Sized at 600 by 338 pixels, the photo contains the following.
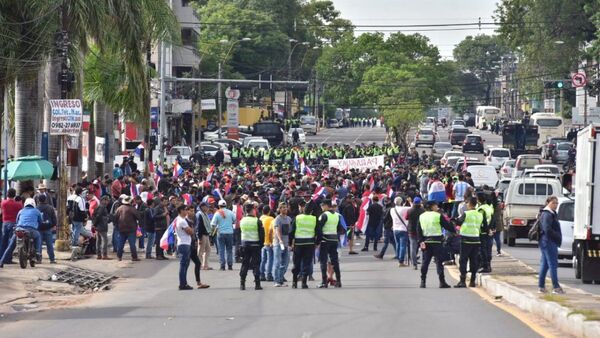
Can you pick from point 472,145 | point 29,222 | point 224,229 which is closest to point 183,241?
point 29,222

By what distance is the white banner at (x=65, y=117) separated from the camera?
30.4 meters

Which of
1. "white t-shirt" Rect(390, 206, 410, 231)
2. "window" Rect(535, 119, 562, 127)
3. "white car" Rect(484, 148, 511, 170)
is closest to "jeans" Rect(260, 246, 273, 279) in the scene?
"white t-shirt" Rect(390, 206, 410, 231)

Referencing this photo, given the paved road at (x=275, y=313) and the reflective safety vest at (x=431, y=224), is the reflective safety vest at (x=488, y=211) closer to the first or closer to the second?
the paved road at (x=275, y=313)

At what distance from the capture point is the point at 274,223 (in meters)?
26.2

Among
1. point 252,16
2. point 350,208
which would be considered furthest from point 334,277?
point 252,16

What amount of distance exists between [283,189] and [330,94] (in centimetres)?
9852

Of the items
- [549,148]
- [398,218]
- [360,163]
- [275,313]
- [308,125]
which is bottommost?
[275,313]

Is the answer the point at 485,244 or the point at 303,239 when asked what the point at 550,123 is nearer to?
the point at 485,244

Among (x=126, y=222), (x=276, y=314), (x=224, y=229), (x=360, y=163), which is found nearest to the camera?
(x=276, y=314)

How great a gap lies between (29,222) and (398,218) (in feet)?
27.1

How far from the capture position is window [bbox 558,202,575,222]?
30156 mm

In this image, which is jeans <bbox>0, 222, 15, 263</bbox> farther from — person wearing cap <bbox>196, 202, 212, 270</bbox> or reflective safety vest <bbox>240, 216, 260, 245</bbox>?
reflective safety vest <bbox>240, 216, 260, 245</bbox>

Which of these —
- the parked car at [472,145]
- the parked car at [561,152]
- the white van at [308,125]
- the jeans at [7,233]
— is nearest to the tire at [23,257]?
the jeans at [7,233]

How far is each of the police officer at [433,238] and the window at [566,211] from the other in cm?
584
